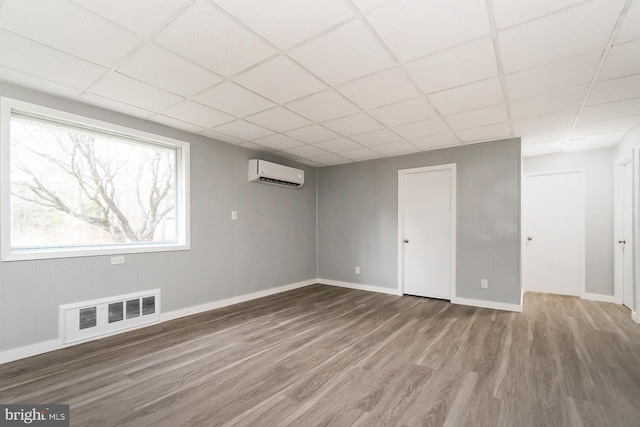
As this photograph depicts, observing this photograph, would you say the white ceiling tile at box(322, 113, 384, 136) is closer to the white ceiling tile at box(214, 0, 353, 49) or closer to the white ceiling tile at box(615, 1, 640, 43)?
the white ceiling tile at box(214, 0, 353, 49)

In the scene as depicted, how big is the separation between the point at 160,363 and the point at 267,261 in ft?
8.38

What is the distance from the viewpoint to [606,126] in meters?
3.64

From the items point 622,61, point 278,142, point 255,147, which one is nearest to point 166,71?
point 278,142

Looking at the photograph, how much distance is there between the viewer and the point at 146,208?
12.0ft

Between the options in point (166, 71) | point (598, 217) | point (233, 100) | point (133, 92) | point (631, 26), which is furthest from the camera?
point (598, 217)

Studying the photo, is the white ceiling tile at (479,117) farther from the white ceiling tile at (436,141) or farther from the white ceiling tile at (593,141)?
the white ceiling tile at (593,141)

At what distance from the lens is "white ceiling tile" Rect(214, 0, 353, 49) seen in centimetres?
166

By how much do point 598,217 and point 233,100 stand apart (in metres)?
5.80

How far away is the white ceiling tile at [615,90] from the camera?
97.0 inches

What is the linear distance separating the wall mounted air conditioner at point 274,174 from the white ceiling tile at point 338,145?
792 mm

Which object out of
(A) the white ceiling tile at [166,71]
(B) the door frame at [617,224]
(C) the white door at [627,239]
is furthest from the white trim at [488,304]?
(A) the white ceiling tile at [166,71]

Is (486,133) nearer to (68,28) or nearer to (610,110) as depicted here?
(610,110)

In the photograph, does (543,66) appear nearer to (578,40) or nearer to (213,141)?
(578,40)

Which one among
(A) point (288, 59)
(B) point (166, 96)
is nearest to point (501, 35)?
(A) point (288, 59)
